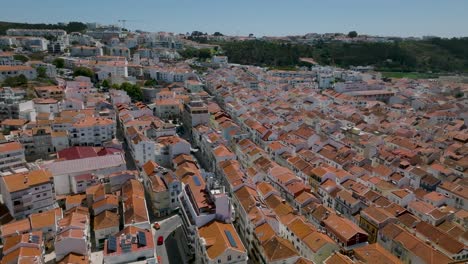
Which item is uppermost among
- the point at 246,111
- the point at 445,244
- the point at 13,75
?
the point at 13,75

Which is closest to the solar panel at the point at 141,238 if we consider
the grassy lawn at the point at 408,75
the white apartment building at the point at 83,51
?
the white apartment building at the point at 83,51

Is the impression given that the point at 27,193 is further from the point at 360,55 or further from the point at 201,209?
the point at 360,55

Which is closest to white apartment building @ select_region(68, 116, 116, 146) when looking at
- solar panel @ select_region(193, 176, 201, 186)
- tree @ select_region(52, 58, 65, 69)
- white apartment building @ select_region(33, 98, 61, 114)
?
white apartment building @ select_region(33, 98, 61, 114)

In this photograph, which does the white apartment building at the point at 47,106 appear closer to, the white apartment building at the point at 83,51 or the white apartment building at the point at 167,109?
the white apartment building at the point at 167,109

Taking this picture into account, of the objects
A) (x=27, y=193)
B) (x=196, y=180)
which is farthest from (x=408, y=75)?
(x=27, y=193)

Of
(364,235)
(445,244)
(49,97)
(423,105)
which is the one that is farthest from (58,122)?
(423,105)

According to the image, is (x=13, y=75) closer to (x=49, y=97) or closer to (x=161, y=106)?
(x=49, y=97)
